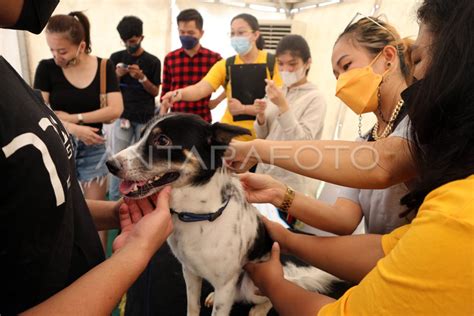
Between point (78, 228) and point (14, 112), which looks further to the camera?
point (78, 228)

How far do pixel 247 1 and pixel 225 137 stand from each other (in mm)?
4293

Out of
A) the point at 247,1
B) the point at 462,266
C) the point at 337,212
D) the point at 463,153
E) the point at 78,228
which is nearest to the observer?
the point at 462,266

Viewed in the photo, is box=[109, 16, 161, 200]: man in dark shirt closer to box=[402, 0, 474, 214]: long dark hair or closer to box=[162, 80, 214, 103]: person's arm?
box=[162, 80, 214, 103]: person's arm

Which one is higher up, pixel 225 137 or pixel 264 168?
pixel 225 137

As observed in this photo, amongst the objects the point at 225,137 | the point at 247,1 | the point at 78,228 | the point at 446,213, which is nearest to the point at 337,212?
the point at 225,137

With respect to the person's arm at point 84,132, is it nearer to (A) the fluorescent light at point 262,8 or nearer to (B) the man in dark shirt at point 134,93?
(B) the man in dark shirt at point 134,93

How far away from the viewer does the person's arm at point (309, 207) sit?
151 centimetres

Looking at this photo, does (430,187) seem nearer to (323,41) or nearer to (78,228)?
(78,228)

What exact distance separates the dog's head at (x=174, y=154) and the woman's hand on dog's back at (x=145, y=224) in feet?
0.34

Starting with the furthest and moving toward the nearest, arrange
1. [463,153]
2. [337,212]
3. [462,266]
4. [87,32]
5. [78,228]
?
[87,32] < [337,212] < [78,228] < [463,153] < [462,266]

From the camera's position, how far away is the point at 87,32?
235 cm

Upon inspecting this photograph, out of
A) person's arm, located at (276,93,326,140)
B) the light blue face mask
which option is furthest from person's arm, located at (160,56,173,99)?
person's arm, located at (276,93,326,140)

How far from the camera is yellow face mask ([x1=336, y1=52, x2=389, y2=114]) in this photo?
1408 mm

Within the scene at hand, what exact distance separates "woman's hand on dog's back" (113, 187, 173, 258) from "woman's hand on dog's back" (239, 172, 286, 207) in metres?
0.47
